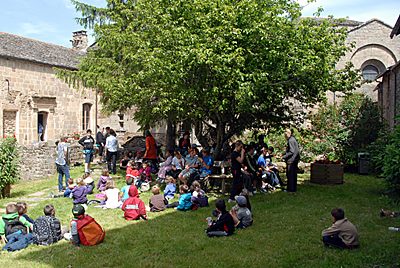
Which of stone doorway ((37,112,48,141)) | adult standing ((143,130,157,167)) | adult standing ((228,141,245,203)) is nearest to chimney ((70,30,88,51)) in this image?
stone doorway ((37,112,48,141))

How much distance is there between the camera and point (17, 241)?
7184 mm

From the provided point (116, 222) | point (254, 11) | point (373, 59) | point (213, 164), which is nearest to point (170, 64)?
point (254, 11)

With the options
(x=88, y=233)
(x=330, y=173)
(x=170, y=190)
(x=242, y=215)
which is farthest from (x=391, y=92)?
(x=88, y=233)

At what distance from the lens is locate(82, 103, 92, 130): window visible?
90.3 ft

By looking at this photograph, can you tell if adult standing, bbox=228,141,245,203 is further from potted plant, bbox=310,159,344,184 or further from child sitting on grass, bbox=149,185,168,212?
potted plant, bbox=310,159,344,184

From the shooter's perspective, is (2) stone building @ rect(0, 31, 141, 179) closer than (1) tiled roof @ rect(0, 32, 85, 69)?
Yes

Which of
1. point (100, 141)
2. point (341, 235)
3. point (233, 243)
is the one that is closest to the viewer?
point (341, 235)

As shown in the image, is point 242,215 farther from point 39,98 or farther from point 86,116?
point 86,116

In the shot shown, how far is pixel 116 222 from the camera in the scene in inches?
345

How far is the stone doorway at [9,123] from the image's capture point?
73.2 feet

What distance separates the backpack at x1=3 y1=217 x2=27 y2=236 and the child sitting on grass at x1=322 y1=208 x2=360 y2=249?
18.6 feet

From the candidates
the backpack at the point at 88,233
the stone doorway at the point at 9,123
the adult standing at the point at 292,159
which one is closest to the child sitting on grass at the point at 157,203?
the backpack at the point at 88,233

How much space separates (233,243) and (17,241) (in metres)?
4.02

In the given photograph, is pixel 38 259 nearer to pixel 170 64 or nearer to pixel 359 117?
pixel 170 64
